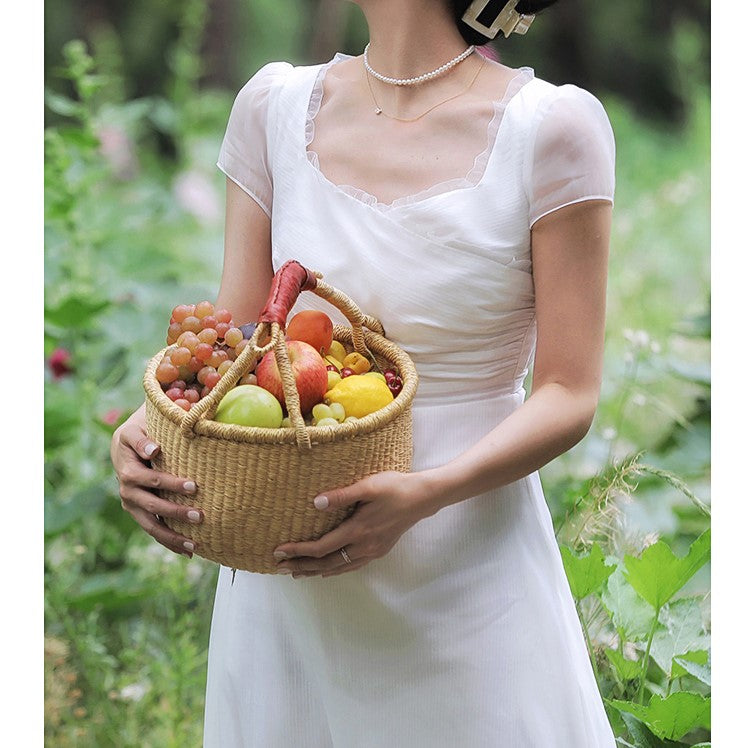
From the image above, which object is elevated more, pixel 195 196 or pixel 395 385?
pixel 395 385

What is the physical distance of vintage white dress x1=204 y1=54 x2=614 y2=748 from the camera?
1.28m

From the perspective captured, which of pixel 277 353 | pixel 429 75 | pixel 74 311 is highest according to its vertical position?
pixel 429 75

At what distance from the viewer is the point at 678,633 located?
5.95ft

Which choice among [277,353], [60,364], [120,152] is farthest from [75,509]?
[120,152]

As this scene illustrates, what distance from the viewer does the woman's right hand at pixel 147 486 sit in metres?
1.18

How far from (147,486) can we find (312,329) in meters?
0.25

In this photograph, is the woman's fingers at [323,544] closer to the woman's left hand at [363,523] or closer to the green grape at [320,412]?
the woman's left hand at [363,523]

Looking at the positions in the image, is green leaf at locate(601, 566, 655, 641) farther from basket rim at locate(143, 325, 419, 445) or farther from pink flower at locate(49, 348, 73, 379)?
pink flower at locate(49, 348, 73, 379)

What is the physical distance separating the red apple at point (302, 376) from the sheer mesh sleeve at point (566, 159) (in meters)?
0.31

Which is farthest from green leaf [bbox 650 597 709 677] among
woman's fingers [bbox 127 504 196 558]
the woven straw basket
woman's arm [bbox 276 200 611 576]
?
woman's fingers [bbox 127 504 196 558]

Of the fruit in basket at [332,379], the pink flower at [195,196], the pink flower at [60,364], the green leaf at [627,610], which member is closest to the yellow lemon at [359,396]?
the fruit in basket at [332,379]

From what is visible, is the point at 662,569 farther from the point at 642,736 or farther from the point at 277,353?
the point at 277,353
